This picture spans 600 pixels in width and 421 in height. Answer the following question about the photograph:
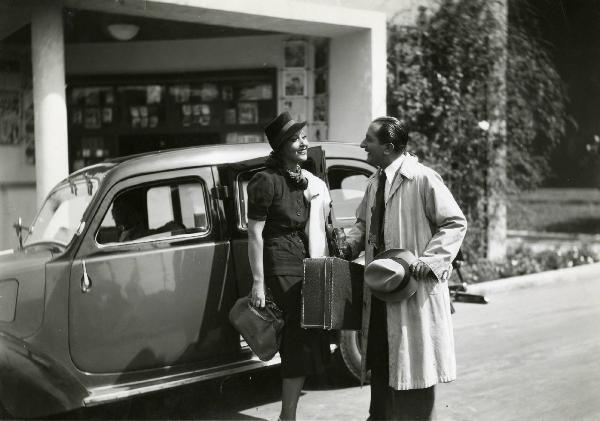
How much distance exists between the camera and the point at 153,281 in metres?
4.43

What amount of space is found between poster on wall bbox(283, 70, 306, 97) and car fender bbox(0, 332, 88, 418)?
7.20m

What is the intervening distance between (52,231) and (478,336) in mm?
4353

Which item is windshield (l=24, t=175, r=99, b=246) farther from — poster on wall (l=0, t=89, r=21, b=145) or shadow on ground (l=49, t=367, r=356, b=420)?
poster on wall (l=0, t=89, r=21, b=145)

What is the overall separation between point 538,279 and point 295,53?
16.1 feet

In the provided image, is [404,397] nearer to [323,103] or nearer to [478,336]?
[478,336]

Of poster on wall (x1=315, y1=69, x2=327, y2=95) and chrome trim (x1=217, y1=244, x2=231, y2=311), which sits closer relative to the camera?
chrome trim (x1=217, y1=244, x2=231, y2=311)

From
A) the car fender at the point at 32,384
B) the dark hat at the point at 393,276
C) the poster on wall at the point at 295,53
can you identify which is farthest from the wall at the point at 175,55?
the dark hat at the point at 393,276

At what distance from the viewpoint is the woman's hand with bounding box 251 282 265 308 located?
4.27m

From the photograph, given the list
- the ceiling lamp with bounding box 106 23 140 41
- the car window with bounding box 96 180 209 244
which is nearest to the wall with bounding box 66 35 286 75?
the ceiling lamp with bounding box 106 23 140 41

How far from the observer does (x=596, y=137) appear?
14.5m

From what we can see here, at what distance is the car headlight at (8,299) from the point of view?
428 centimetres

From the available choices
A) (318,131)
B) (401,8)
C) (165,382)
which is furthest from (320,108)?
(165,382)

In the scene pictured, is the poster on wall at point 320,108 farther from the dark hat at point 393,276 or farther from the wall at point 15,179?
the dark hat at point 393,276

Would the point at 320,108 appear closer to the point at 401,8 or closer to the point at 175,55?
the point at 401,8
